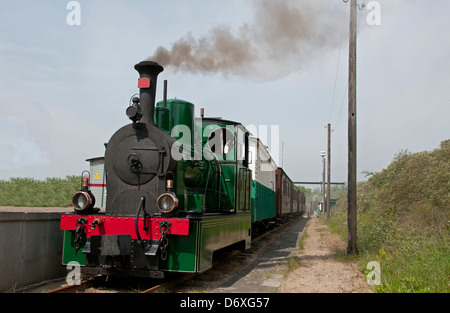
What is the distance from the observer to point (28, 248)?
5.82m

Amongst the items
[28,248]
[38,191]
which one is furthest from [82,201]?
[38,191]

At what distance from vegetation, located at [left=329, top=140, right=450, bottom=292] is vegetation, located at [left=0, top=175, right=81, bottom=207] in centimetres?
1883

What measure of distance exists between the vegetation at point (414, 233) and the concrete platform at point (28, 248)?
5.02 meters

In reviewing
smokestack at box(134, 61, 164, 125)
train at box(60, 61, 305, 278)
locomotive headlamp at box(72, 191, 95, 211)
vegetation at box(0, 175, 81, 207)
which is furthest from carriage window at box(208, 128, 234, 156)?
vegetation at box(0, 175, 81, 207)

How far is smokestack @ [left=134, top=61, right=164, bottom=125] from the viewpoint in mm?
5931

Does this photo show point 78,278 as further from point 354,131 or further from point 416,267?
point 354,131

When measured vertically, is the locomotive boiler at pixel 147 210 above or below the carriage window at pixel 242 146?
below

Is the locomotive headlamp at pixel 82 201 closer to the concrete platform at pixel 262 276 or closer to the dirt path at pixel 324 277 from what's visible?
the concrete platform at pixel 262 276

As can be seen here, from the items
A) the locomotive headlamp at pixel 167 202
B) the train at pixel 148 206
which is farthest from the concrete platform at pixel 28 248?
the locomotive headlamp at pixel 167 202

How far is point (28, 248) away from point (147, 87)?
2928 millimetres

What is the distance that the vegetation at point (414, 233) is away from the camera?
5.55m

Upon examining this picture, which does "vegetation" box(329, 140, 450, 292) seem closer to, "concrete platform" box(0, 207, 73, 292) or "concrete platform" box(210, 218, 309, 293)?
"concrete platform" box(210, 218, 309, 293)

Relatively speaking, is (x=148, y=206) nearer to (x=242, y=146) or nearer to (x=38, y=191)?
(x=242, y=146)
